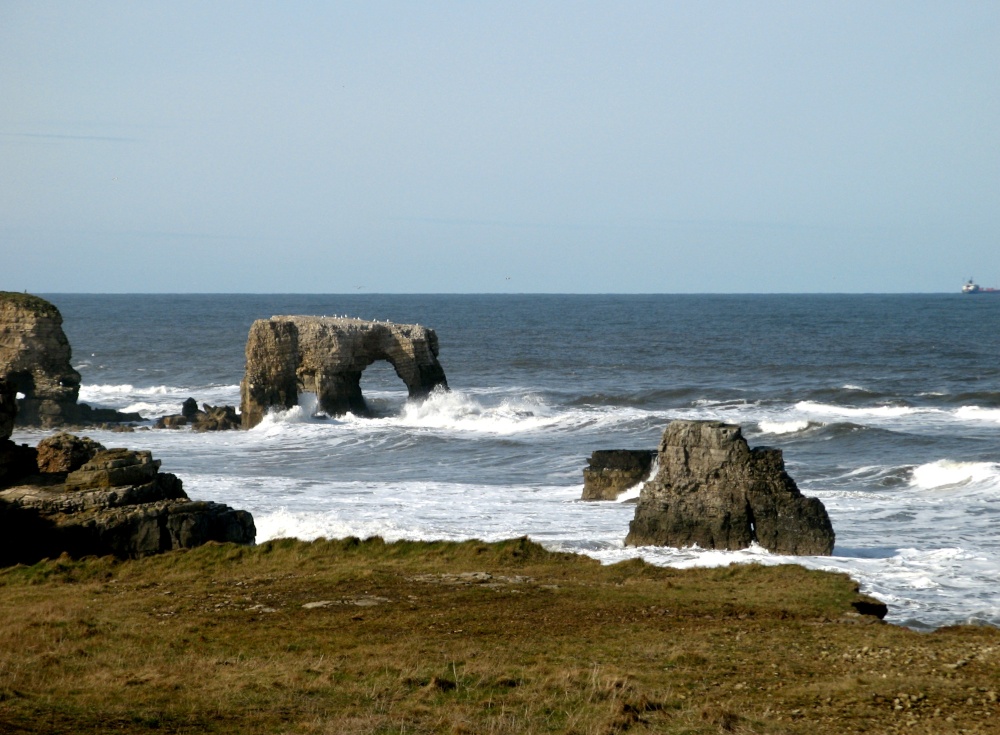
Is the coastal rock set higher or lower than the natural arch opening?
higher

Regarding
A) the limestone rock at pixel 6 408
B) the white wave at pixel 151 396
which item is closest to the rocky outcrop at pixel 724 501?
the limestone rock at pixel 6 408

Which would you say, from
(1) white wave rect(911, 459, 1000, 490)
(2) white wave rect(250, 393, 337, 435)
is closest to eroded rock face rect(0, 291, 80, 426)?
(2) white wave rect(250, 393, 337, 435)

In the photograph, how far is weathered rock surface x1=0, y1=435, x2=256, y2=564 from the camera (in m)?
20.7

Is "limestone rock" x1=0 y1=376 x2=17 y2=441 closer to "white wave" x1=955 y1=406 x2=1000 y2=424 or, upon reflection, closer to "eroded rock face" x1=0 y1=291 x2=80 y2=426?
"eroded rock face" x1=0 y1=291 x2=80 y2=426

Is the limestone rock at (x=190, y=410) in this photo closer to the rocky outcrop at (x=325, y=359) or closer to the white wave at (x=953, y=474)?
the rocky outcrop at (x=325, y=359)

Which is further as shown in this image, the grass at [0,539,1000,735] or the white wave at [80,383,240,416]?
the white wave at [80,383,240,416]

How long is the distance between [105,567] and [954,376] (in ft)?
172

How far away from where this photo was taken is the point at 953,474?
30.6 meters

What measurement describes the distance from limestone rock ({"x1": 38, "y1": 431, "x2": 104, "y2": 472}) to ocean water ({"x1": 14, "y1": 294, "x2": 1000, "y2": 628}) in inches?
157

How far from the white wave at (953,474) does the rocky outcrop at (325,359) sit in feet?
69.7

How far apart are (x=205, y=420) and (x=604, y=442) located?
15254 millimetres

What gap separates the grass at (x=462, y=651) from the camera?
11.8 meters

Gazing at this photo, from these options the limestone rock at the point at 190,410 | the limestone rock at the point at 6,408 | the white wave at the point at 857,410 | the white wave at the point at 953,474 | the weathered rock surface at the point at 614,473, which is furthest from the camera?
the white wave at the point at 857,410

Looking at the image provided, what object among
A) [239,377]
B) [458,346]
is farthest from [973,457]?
[458,346]
